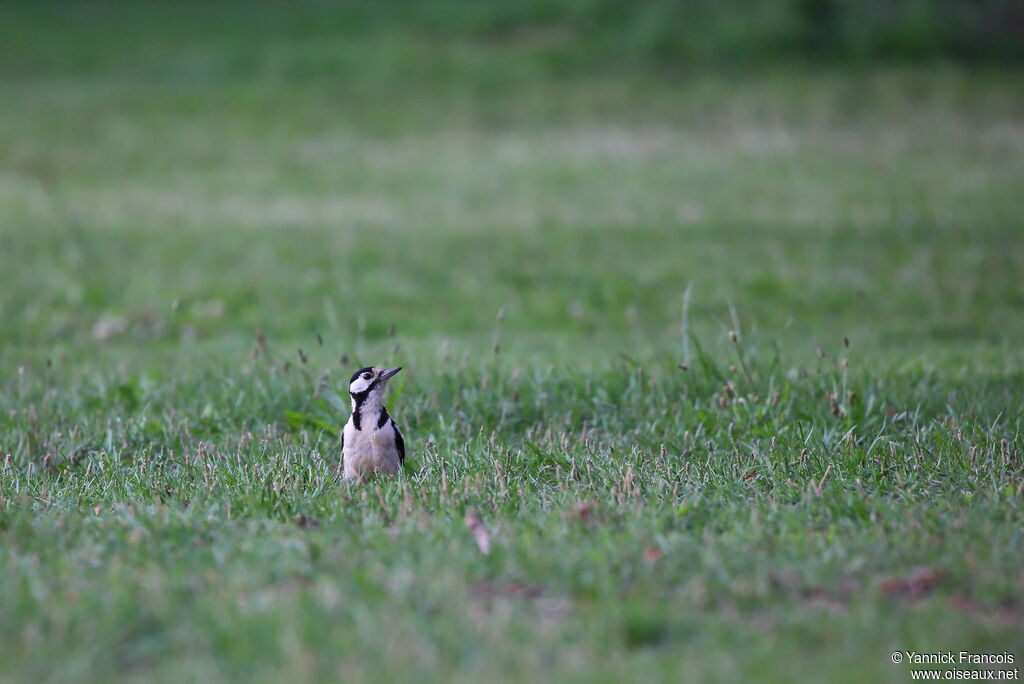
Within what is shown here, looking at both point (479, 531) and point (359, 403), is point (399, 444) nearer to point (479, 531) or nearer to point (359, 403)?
point (359, 403)

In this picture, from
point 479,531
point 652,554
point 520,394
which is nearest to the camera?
point 652,554

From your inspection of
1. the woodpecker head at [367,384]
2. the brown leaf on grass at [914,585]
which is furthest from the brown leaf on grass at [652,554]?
the woodpecker head at [367,384]

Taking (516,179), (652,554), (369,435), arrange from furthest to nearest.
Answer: (516,179)
(369,435)
(652,554)

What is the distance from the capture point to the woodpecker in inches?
229

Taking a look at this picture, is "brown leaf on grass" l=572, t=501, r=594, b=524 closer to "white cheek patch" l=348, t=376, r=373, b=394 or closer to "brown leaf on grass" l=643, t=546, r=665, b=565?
"brown leaf on grass" l=643, t=546, r=665, b=565

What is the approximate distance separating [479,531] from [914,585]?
1774 millimetres

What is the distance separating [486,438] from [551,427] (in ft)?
1.46

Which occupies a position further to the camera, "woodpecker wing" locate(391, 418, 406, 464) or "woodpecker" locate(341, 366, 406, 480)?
"woodpecker wing" locate(391, 418, 406, 464)

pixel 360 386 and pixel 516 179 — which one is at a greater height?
pixel 516 179

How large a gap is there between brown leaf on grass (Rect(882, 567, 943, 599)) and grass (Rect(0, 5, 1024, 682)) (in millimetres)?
18

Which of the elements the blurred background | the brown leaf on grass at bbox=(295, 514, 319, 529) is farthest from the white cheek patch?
the blurred background

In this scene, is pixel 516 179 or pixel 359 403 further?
pixel 516 179

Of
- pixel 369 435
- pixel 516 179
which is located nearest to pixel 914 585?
pixel 369 435

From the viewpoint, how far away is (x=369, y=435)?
5809 millimetres
